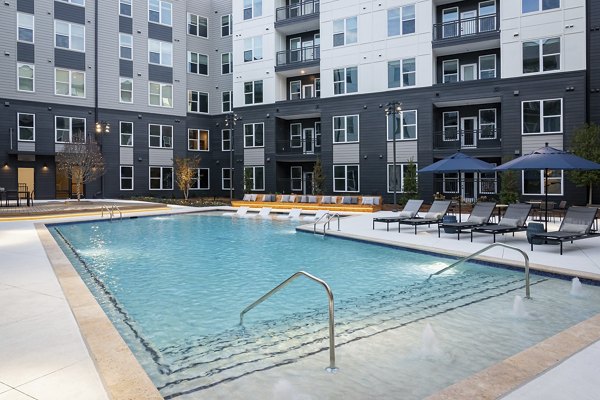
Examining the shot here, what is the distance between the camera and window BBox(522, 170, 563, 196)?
2241 cm

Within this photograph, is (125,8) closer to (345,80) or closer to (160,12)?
(160,12)

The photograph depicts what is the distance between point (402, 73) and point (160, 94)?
61.9ft

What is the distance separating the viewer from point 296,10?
31.6 meters

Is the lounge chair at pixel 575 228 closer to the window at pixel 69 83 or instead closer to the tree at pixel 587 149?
the tree at pixel 587 149

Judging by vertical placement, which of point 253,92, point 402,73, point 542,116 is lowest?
point 542,116

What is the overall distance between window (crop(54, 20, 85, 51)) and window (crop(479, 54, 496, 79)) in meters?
26.1

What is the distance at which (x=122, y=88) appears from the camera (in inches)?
1294

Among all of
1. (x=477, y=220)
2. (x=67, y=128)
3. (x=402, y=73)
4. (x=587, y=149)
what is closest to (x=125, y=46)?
(x=67, y=128)

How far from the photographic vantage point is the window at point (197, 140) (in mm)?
36781

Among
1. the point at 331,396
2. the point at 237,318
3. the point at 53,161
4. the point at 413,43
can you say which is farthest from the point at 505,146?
the point at 53,161

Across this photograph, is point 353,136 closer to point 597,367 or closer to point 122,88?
point 122,88

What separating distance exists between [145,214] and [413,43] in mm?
17762

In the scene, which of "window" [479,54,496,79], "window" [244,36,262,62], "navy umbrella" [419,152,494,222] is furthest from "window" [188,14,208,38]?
"navy umbrella" [419,152,494,222]

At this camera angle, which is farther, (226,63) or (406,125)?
(226,63)
